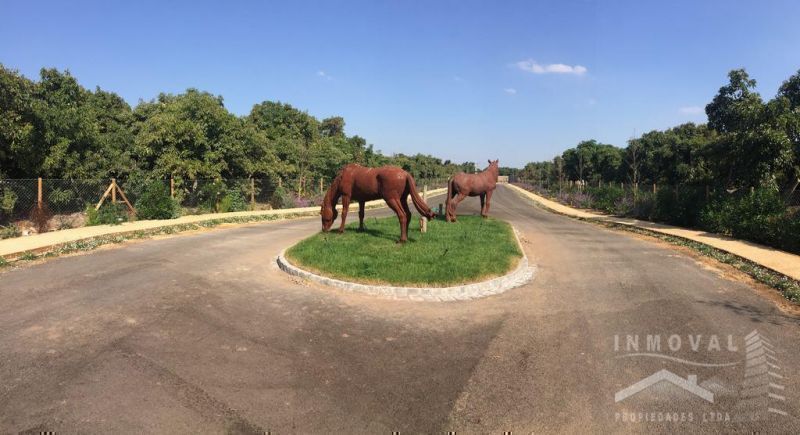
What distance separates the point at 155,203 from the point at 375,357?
1819 cm

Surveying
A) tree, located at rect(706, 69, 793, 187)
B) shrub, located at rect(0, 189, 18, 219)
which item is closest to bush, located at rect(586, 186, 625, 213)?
tree, located at rect(706, 69, 793, 187)

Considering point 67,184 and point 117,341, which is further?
point 67,184

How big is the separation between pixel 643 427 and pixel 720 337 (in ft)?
10.2

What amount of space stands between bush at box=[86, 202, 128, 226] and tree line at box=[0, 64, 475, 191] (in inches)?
69.7

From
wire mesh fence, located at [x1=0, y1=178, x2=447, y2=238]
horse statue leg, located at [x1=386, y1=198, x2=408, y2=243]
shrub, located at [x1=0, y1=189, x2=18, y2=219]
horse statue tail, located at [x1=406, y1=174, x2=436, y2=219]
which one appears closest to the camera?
horse statue tail, located at [x1=406, y1=174, x2=436, y2=219]

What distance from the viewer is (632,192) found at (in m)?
28.0

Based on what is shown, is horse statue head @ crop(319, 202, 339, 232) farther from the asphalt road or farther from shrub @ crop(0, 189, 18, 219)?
shrub @ crop(0, 189, 18, 219)

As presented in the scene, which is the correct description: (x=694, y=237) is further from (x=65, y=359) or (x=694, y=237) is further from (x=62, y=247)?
(x=62, y=247)

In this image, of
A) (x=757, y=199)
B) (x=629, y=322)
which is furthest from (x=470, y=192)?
(x=629, y=322)

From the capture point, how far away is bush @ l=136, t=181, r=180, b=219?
770 inches

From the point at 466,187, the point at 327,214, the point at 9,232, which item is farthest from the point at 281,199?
the point at 327,214

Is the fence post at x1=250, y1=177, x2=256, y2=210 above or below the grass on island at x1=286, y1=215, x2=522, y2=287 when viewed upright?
above

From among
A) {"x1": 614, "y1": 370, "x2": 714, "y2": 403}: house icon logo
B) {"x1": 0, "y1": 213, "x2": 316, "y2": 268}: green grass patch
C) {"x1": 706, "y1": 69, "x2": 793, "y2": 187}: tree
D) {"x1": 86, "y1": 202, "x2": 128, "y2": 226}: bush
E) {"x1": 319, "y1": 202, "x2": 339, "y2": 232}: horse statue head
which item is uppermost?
{"x1": 706, "y1": 69, "x2": 793, "y2": 187}: tree

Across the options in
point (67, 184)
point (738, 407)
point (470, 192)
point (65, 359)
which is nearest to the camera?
point (738, 407)
